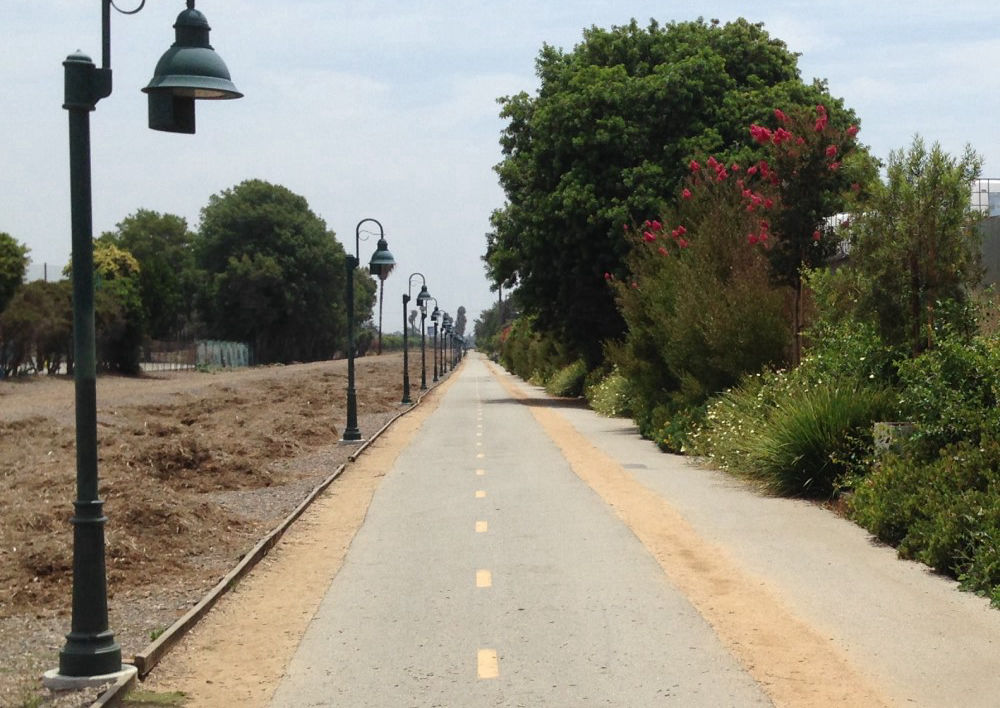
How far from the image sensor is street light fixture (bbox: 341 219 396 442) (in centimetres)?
2755

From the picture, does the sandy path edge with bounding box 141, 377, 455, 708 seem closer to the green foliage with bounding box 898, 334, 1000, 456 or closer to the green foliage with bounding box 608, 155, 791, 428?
the green foliage with bounding box 898, 334, 1000, 456

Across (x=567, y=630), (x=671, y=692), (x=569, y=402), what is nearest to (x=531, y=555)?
(x=567, y=630)

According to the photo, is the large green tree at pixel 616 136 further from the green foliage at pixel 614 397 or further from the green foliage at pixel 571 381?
the green foliage at pixel 571 381

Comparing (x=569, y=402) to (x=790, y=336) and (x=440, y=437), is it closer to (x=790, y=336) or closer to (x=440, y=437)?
(x=440, y=437)

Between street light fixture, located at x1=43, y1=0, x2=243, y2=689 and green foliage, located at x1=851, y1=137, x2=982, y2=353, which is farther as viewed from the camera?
green foliage, located at x1=851, y1=137, x2=982, y2=353

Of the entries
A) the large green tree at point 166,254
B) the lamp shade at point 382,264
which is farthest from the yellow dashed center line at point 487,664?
the large green tree at point 166,254

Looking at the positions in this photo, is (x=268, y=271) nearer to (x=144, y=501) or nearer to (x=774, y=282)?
(x=774, y=282)

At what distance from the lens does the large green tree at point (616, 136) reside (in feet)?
127

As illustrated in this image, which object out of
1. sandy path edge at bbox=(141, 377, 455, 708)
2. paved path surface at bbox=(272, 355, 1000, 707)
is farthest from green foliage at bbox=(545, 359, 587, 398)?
sandy path edge at bbox=(141, 377, 455, 708)

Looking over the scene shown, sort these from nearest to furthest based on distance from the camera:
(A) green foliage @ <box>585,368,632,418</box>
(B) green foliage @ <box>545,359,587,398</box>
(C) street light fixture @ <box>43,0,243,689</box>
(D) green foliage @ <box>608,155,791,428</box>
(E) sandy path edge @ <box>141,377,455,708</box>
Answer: (C) street light fixture @ <box>43,0,243,689</box> → (E) sandy path edge @ <box>141,377,455,708</box> → (D) green foliage @ <box>608,155,791,428</box> → (A) green foliage @ <box>585,368,632,418</box> → (B) green foliage @ <box>545,359,587,398</box>

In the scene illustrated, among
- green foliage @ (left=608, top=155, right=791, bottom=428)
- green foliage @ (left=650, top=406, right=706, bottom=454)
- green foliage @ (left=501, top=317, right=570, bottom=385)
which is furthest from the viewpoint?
green foliage @ (left=501, top=317, right=570, bottom=385)

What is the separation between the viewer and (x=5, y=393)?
47.4 m

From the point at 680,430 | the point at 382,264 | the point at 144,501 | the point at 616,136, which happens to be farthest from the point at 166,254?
the point at 144,501

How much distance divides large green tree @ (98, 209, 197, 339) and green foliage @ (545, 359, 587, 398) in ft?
127
